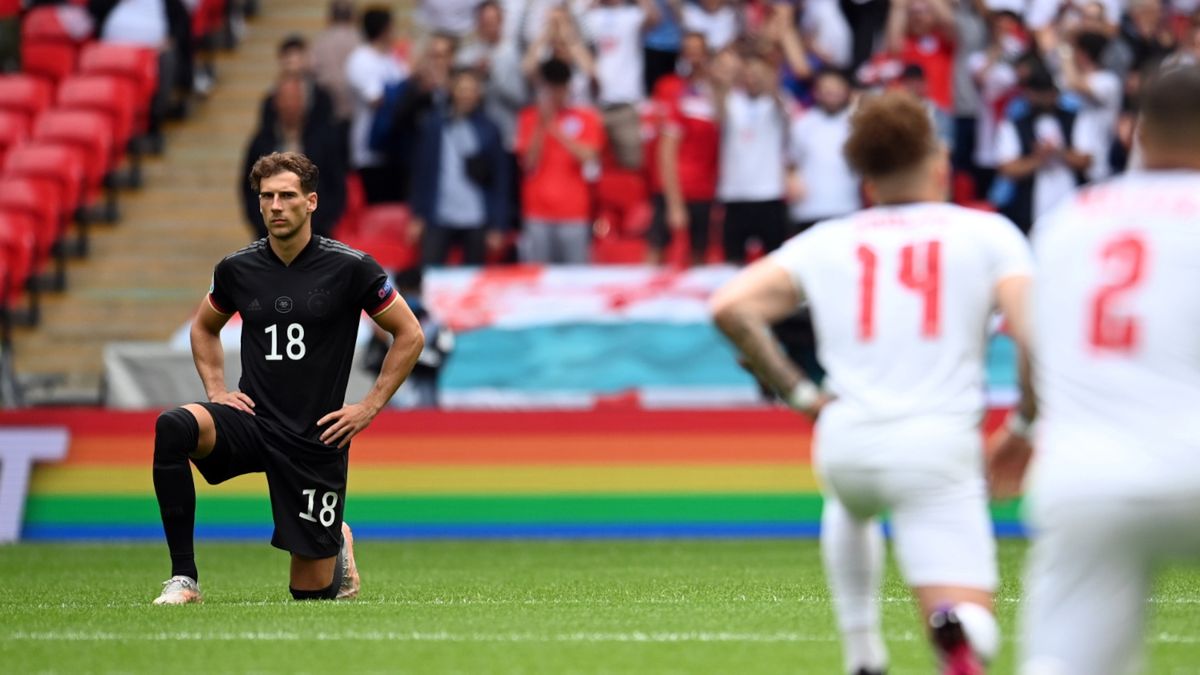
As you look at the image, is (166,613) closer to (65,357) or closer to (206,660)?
(206,660)

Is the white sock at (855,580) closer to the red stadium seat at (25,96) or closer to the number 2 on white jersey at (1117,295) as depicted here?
the number 2 on white jersey at (1117,295)

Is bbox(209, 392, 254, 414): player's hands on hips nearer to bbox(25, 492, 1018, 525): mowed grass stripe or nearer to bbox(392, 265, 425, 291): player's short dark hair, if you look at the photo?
bbox(25, 492, 1018, 525): mowed grass stripe

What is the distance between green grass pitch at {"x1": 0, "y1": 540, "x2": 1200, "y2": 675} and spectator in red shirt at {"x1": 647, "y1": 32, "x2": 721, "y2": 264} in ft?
18.2

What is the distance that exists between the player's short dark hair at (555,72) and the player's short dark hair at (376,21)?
218 cm

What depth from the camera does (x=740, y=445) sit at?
16203 millimetres

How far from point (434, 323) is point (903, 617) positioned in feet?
26.1

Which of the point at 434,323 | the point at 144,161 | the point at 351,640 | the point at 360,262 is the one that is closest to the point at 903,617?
the point at 351,640

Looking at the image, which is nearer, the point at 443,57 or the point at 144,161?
the point at 443,57

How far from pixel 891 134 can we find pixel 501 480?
34.5ft

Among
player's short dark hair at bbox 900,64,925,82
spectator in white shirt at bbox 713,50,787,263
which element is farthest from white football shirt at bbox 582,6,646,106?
player's short dark hair at bbox 900,64,925,82

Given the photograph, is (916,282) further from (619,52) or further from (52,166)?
(52,166)

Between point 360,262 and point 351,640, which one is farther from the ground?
point 360,262

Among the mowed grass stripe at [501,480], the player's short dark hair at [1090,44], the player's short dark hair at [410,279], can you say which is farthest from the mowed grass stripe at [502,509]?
the player's short dark hair at [1090,44]

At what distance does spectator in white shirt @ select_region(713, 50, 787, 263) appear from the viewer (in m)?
18.3
